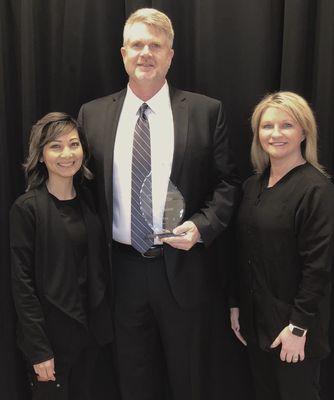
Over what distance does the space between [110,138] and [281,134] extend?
623 millimetres

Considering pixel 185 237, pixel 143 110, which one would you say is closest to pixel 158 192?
pixel 185 237

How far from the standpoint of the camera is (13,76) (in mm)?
2246

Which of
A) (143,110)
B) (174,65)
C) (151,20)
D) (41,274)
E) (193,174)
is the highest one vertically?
(151,20)

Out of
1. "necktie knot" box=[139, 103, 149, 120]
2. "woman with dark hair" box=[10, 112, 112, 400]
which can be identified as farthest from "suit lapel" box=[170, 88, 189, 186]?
"woman with dark hair" box=[10, 112, 112, 400]

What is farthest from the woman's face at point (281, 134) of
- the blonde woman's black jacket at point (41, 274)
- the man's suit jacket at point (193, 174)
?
the blonde woman's black jacket at point (41, 274)

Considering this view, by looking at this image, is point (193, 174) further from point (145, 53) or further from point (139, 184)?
point (145, 53)

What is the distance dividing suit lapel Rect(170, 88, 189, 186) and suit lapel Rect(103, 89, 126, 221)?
214mm

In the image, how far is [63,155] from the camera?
5.67 ft

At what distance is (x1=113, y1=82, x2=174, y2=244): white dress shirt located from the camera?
5.90 ft

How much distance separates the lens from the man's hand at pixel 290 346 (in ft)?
5.32

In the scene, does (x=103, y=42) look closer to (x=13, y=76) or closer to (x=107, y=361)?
(x=13, y=76)

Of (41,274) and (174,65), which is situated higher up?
(174,65)

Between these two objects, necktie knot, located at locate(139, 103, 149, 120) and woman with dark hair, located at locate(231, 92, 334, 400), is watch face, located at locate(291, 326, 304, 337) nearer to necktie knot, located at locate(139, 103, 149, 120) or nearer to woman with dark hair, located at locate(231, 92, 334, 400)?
woman with dark hair, located at locate(231, 92, 334, 400)

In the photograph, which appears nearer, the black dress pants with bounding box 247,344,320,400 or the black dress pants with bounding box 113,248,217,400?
the black dress pants with bounding box 247,344,320,400
